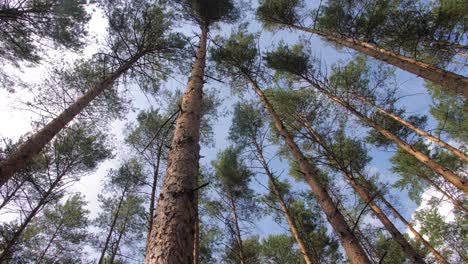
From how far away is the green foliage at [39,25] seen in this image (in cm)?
705

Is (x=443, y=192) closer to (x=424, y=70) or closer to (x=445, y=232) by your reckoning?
(x=445, y=232)

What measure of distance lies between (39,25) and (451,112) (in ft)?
59.6

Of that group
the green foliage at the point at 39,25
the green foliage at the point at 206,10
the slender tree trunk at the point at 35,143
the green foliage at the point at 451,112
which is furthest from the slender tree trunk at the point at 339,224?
the green foliage at the point at 451,112

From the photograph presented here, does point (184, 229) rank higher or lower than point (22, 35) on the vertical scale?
lower

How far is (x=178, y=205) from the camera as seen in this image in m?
2.14

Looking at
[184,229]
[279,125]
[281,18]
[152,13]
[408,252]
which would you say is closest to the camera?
[184,229]

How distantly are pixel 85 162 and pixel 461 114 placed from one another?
18503mm

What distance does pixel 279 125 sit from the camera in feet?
A: 22.8

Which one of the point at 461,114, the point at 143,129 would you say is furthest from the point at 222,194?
the point at 461,114

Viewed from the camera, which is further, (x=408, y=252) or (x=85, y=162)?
(x=85, y=162)

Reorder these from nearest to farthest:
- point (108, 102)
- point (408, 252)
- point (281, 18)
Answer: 1. point (408, 252)
2. point (108, 102)
3. point (281, 18)

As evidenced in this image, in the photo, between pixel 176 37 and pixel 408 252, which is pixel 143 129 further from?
pixel 408 252

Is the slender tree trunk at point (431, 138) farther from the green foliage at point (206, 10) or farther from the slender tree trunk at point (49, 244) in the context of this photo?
the slender tree trunk at point (49, 244)

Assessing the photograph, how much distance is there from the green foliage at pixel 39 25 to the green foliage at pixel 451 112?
15.8 m
